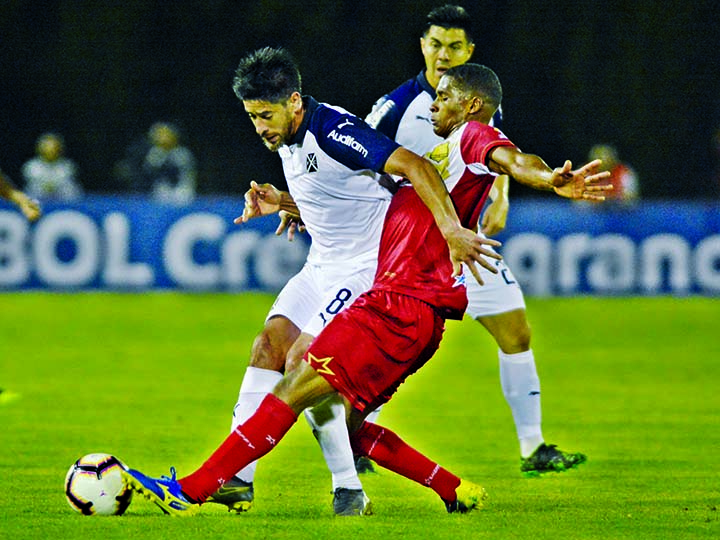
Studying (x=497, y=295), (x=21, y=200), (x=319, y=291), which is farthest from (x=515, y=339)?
(x=21, y=200)

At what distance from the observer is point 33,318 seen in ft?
47.8

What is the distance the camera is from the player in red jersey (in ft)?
18.0

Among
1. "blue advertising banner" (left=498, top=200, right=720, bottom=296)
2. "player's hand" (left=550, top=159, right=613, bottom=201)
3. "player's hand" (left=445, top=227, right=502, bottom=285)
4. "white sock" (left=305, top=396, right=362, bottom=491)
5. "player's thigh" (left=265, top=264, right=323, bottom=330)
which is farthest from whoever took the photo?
"blue advertising banner" (left=498, top=200, right=720, bottom=296)

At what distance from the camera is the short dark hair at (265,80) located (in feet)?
19.0

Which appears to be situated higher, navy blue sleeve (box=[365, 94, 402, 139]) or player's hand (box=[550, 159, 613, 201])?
navy blue sleeve (box=[365, 94, 402, 139])

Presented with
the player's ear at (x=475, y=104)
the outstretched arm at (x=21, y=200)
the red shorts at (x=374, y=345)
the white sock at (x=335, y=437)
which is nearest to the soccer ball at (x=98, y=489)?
the white sock at (x=335, y=437)

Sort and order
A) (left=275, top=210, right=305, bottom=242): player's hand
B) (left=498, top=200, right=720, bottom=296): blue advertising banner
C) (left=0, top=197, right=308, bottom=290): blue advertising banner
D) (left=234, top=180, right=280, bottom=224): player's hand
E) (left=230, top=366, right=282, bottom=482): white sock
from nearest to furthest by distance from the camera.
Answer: (left=230, top=366, right=282, bottom=482): white sock, (left=234, top=180, right=280, bottom=224): player's hand, (left=275, top=210, right=305, bottom=242): player's hand, (left=0, top=197, right=308, bottom=290): blue advertising banner, (left=498, top=200, right=720, bottom=296): blue advertising banner

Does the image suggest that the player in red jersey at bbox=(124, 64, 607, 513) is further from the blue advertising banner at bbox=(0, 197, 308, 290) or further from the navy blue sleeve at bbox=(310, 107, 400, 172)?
the blue advertising banner at bbox=(0, 197, 308, 290)

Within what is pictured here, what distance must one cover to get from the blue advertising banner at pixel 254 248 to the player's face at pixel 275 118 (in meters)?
10.3

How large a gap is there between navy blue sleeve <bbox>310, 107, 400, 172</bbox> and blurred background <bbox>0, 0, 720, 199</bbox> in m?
14.6

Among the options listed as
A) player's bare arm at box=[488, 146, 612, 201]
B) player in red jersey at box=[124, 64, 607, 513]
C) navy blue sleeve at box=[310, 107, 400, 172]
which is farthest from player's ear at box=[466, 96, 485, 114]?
player's bare arm at box=[488, 146, 612, 201]

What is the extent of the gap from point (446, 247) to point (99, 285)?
36.8 ft

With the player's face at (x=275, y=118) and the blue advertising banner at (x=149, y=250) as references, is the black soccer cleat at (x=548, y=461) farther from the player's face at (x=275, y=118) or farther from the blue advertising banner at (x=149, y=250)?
the blue advertising banner at (x=149, y=250)

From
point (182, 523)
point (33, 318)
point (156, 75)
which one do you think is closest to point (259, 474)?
point (182, 523)
